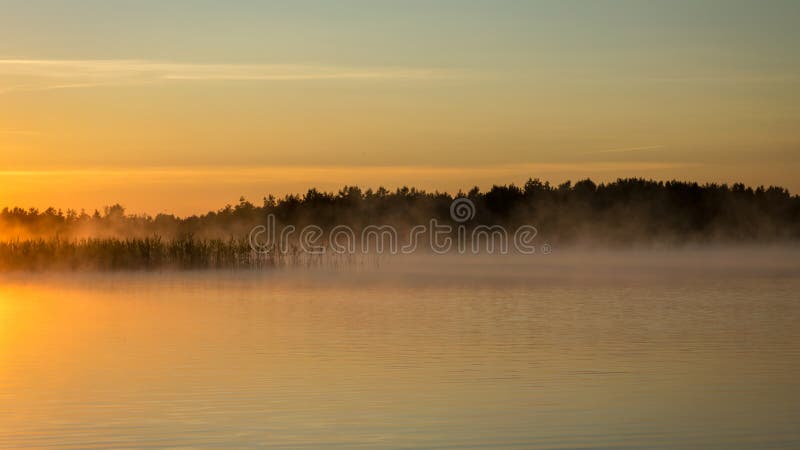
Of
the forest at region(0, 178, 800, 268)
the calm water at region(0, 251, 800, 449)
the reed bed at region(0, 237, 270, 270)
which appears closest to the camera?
the calm water at region(0, 251, 800, 449)

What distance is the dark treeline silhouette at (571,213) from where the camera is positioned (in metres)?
78.3

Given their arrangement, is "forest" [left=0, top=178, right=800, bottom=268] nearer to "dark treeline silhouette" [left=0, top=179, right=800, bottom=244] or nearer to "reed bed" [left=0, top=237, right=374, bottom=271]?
"dark treeline silhouette" [left=0, top=179, right=800, bottom=244]

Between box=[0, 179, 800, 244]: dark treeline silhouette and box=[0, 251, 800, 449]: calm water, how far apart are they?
161ft

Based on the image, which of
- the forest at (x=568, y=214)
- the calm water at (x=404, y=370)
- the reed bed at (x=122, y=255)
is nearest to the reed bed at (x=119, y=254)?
the reed bed at (x=122, y=255)

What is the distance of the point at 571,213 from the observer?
8031 centimetres

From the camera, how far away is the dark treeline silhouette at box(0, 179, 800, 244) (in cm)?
7831

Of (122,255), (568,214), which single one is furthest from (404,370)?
(568,214)

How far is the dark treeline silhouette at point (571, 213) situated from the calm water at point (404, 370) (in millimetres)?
48994

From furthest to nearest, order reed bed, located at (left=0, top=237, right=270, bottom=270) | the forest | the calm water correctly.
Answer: the forest
reed bed, located at (left=0, top=237, right=270, bottom=270)
the calm water

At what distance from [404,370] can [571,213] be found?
66.1 metres

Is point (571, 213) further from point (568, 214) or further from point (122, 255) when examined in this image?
point (122, 255)

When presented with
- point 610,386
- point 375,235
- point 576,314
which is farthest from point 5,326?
point 375,235

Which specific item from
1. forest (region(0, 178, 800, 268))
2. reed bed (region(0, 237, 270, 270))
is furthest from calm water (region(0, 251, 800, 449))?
forest (region(0, 178, 800, 268))

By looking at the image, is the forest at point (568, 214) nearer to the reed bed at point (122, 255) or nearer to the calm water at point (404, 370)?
the reed bed at point (122, 255)
